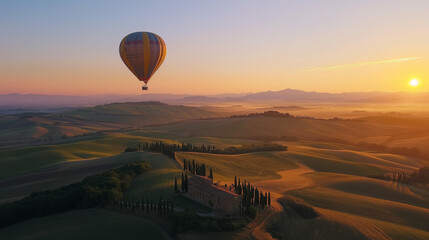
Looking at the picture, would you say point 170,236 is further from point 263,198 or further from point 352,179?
point 352,179

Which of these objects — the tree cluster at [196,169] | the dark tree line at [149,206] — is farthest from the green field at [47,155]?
the dark tree line at [149,206]

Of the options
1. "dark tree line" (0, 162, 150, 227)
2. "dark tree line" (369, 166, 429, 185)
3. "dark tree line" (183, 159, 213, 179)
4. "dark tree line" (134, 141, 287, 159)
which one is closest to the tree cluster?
"dark tree line" (183, 159, 213, 179)

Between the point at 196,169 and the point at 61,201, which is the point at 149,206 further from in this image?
the point at 196,169

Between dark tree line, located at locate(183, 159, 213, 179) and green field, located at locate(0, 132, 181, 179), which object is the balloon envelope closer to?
dark tree line, located at locate(183, 159, 213, 179)

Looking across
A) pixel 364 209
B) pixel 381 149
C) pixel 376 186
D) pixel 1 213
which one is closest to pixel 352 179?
pixel 376 186

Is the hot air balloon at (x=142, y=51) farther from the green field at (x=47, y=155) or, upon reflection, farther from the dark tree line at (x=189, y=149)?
the green field at (x=47, y=155)

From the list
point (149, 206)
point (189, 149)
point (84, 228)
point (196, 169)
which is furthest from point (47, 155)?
point (84, 228)
